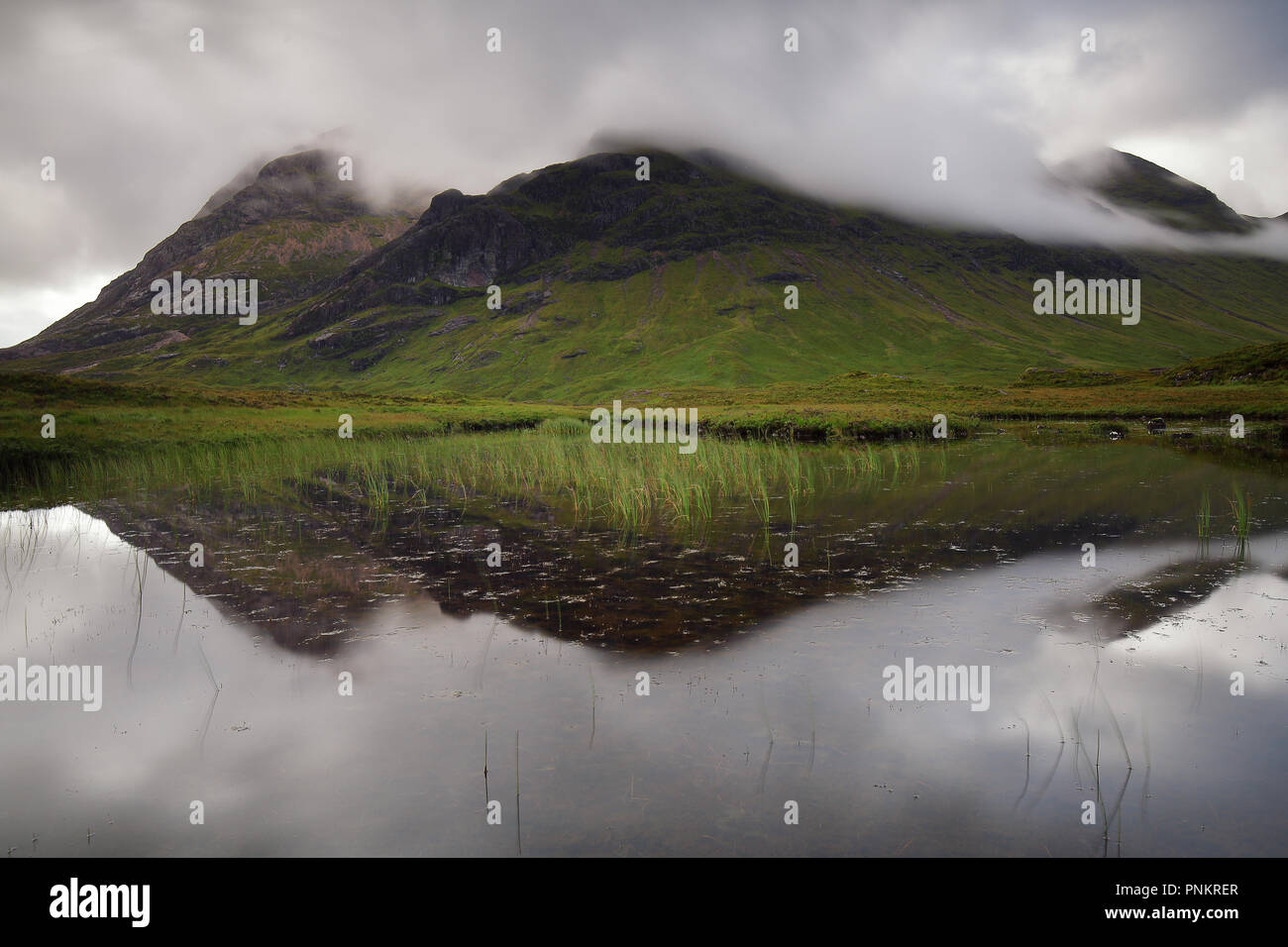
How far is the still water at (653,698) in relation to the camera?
20.0ft

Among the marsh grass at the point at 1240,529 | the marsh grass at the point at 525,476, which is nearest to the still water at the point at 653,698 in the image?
the marsh grass at the point at 1240,529

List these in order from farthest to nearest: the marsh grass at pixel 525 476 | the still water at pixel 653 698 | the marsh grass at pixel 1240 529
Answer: the marsh grass at pixel 525 476
the marsh grass at pixel 1240 529
the still water at pixel 653 698

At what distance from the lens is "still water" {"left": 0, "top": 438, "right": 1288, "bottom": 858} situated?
611 centimetres

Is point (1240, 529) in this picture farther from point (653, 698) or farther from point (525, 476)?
point (525, 476)

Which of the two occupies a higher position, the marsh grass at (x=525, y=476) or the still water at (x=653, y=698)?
the marsh grass at (x=525, y=476)

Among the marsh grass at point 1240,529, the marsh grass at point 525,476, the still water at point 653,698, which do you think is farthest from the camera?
the marsh grass at point 525,476

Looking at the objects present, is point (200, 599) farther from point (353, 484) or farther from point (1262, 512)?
point (1262, 512)

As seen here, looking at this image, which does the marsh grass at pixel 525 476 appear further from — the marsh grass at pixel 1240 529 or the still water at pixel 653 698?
the marsh grass at pixel 1240 529

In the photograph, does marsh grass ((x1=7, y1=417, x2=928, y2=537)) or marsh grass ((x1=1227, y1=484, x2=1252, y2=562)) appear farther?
marsh grass ((x1=7, y1=417, x2=928, y2=537))

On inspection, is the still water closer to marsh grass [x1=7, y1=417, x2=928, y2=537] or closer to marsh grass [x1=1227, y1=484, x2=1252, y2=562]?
marsh grass [x1=1227, y1=484, x2=1252, y2=562]

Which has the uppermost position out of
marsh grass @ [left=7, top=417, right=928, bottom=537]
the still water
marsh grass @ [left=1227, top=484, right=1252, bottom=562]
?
marsh grass @ [left=7, top=417, right=928, bottom=537]

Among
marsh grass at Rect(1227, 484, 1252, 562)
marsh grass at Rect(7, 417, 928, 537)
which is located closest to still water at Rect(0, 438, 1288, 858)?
marsh grass at Rect(1227, 484, 1252, 562)
